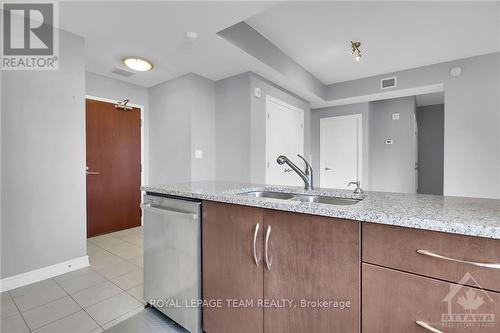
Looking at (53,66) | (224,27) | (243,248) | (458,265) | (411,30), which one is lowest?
(243,248)

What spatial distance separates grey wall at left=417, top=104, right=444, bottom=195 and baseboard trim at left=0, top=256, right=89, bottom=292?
21.8 feet

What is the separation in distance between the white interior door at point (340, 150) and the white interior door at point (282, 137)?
3.41 feet

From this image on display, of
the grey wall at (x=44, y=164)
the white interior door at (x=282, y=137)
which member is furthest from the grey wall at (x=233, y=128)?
the grey wall at (x=44, y=164)

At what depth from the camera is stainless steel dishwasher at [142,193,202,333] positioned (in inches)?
55.6

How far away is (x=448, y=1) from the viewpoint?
2.22 metres

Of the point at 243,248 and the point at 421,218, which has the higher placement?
the point at 421,218

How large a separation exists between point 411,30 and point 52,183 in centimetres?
410

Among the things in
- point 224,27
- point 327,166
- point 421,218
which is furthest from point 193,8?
point 327,166

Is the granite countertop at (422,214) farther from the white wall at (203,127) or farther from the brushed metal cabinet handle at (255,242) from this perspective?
the white wall at (203,127)

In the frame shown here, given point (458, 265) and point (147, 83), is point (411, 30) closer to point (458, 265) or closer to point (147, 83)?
point (458, 265)

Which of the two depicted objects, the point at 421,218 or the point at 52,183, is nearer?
the point at 421,218

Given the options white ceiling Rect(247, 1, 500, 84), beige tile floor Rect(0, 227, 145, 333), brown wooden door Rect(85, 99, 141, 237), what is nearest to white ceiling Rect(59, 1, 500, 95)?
white ceiling Rect(247, 1, 500, 84)

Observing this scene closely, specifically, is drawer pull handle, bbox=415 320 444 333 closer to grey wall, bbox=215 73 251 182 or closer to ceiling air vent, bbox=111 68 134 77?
grey wall, bbox=215 73 251 182

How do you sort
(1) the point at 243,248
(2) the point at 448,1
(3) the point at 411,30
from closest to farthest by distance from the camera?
(1) the point at 243,248 < (2) the point at 448,1 < (3) the point at 411,30
